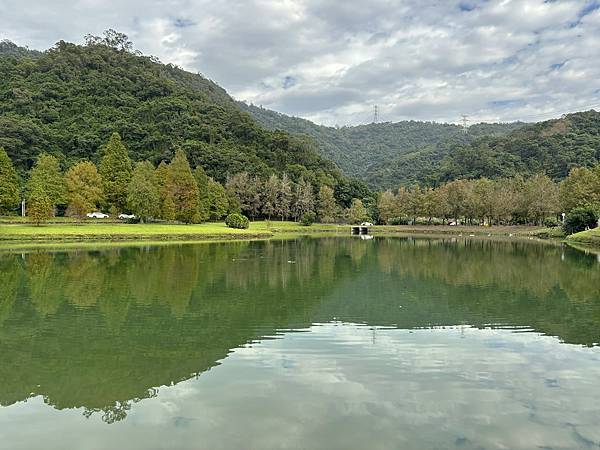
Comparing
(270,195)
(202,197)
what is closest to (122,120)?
(270,195)

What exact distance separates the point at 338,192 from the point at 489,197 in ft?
118

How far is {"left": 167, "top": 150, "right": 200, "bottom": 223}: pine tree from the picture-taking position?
63.3 metres

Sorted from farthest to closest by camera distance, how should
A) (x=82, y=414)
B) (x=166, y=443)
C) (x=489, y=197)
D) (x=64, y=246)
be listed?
(x=489, y=197), (x=64, y=246), (x=82, y=414), (x=166, y=443)

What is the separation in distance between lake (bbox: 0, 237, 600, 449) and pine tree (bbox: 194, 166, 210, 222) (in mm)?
47938

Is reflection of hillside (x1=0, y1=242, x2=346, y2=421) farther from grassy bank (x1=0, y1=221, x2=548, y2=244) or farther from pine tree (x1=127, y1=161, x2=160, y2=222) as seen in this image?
pine tree (x1=127, y1=161, x2=160, y2=222)

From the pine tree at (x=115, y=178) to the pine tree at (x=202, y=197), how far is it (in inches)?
411

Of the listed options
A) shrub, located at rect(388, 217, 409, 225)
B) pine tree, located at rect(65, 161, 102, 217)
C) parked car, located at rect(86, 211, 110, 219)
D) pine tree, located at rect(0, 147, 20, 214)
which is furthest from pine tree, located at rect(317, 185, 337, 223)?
pine tree, located at rect(0, 147, 20, 214)

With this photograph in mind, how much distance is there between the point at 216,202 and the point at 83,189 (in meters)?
21.3

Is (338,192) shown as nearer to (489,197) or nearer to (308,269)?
(489,197)

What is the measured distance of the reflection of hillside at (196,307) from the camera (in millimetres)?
9910

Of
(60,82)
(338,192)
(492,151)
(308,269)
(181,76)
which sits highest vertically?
(181,76)

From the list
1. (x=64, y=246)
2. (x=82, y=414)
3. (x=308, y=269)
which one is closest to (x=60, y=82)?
(x=64, y=246)

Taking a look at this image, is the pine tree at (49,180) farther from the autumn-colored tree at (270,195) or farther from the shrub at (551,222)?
the shrub at (551,222)

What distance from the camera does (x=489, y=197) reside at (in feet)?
268
